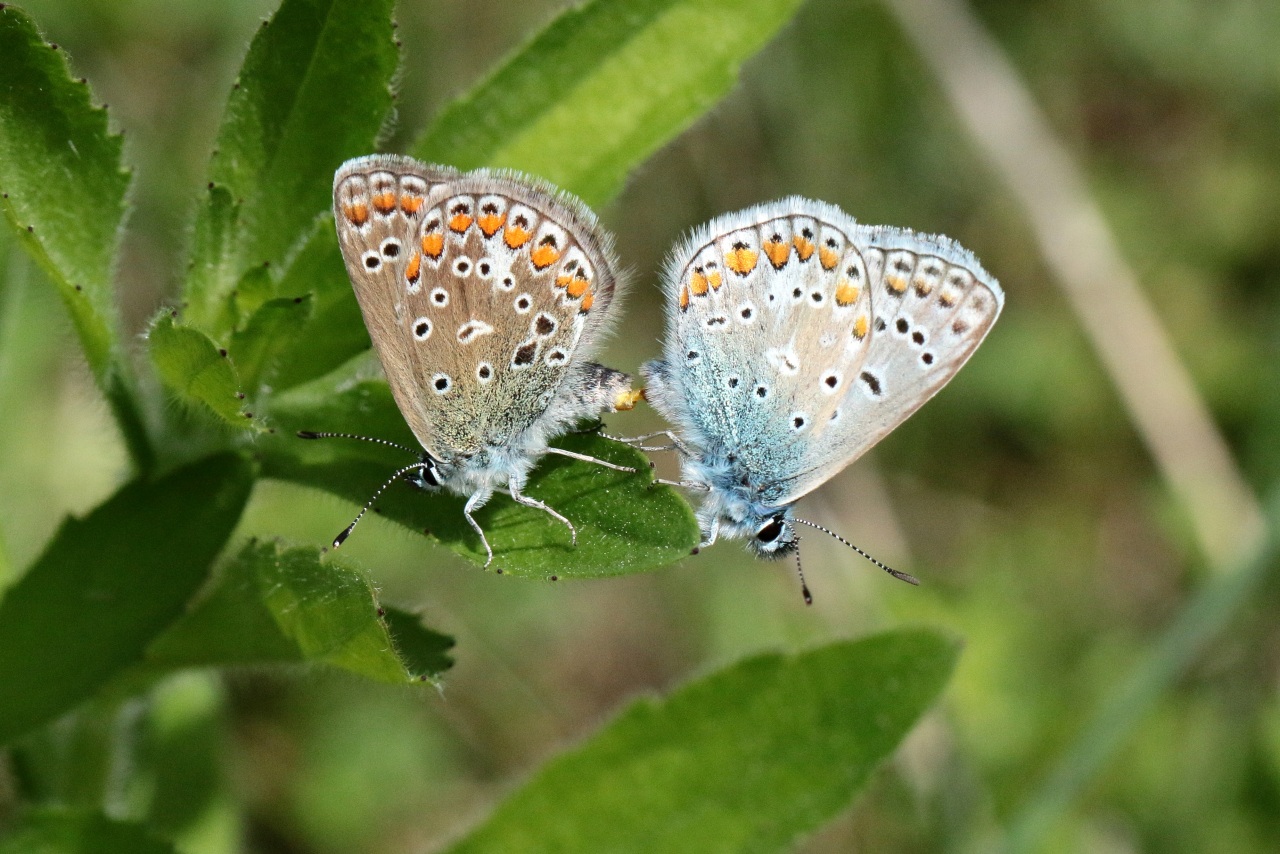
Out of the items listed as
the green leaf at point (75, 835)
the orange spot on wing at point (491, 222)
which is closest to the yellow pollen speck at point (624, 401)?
the orange spot on wing at point (491, 222)

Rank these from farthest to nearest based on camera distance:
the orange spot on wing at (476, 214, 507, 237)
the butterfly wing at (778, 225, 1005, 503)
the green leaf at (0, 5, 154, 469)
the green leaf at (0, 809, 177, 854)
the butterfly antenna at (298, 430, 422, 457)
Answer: the butterfly wing at (778, 225, 1005, 503), the orange spot on wing at (476, 214, 507, 237), the butterfly antenna at (298, 430, 422, 457), the green leaf at (0, 809, 177, 854), the green leaf at (0, 5, 154, 469)

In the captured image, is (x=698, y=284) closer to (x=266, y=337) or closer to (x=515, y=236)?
(x=515, y=236)

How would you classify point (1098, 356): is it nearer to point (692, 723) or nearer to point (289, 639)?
point (692, 723)

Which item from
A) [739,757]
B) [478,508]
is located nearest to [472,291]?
[478,508]

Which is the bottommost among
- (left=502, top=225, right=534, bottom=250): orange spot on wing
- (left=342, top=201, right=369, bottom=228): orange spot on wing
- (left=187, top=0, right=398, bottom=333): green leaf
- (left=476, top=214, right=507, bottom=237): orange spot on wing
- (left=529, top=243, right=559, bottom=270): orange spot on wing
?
(left=529, top=243, right=559, bottom=270): orange spot on wing

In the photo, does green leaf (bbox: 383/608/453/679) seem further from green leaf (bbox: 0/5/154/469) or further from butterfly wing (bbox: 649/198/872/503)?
butterfly wing (bbox: 649/198/872/503)

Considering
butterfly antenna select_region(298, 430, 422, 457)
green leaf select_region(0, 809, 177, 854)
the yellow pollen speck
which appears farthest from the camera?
the yellow pollen speck

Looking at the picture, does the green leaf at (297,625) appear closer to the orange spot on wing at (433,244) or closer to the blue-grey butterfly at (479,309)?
the blue-grey butterfly at (479,309)

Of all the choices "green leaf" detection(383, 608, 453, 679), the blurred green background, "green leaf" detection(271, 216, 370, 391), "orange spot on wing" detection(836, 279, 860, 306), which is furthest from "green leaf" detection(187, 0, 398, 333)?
the blurred green background
